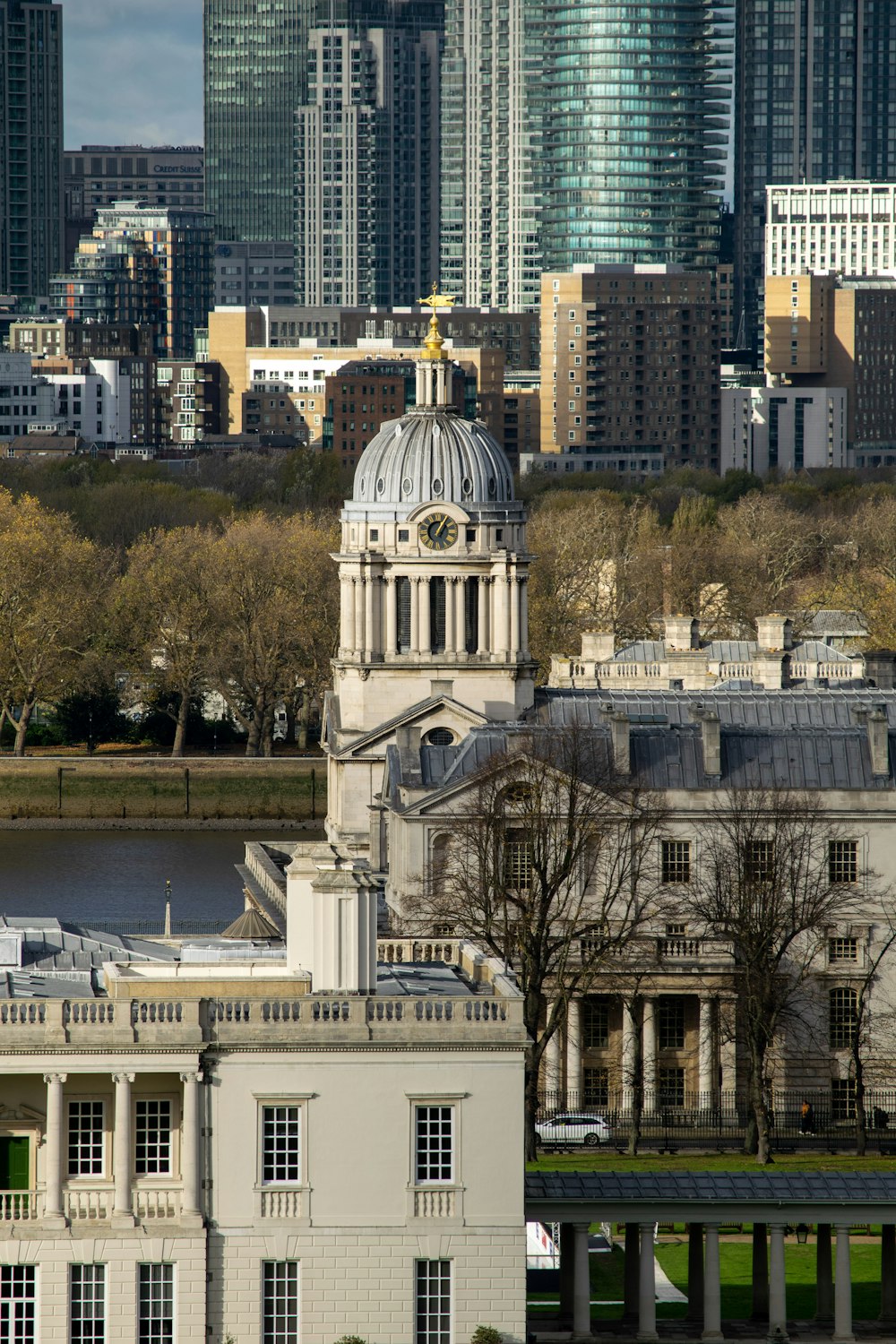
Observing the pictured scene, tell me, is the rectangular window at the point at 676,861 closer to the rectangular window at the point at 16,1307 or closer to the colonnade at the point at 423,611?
the colonnade at the point at 423,611

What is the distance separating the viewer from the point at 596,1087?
6294cm

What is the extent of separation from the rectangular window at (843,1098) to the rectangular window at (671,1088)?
300 cm

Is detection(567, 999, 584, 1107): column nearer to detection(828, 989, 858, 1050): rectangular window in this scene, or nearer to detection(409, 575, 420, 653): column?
detection(828, 989, 858, 1050): rectangular window

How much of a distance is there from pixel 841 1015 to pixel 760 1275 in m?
20.6

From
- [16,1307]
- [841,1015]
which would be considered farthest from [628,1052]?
[16,1307]

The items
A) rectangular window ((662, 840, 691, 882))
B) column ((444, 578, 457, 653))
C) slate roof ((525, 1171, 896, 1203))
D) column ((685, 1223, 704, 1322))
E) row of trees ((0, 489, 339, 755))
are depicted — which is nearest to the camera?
slate roof ((525, 1171, 896, 1203))

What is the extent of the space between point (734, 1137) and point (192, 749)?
70.3 metres

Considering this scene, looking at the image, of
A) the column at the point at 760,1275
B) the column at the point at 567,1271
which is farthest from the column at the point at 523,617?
the column at the point at 567,1271

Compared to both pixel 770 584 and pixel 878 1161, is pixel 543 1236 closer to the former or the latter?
pixel 878 1161

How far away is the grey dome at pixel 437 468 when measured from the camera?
83.2 meters

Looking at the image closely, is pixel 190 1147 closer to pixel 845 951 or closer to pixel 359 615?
pixel 845 951

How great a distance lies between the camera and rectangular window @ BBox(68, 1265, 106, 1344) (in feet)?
126

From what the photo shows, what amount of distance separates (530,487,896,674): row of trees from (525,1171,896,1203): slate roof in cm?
6776

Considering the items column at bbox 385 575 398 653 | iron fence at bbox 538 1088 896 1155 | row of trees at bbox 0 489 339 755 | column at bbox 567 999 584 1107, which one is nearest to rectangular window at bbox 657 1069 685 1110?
iron fence at bbox 538 1088 896 1155
